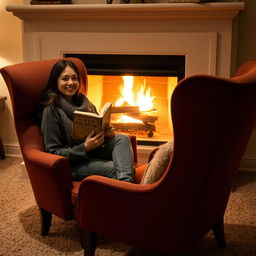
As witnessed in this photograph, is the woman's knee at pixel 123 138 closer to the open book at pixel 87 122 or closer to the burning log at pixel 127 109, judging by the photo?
the open book at pixel 87 122

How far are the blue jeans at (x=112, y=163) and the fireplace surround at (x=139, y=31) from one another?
92cm

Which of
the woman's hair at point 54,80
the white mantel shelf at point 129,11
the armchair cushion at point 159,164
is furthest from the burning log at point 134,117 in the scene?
the armchair cushion at point 159,164

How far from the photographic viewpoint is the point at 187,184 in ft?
5.57

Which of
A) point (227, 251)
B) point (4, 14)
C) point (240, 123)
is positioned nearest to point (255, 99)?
point (240, 123)

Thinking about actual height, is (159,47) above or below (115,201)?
above

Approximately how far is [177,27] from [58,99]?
1.20 metres

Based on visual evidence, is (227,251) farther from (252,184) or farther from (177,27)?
(177,27)

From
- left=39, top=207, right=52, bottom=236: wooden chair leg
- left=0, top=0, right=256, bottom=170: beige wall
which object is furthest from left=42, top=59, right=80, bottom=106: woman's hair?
left=0, top=0, right=256, bottom=170: beige wall

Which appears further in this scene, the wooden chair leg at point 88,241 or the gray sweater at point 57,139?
the gray sweater at point 57,139

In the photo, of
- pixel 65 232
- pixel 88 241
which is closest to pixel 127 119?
pixel 65 232

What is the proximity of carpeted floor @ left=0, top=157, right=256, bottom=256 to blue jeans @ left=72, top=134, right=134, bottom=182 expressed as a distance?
38 cm

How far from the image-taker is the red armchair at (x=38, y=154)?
2.15 meters

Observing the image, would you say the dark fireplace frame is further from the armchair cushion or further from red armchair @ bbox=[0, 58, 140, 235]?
the armchair cushion

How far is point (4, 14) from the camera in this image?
371 centimetres
